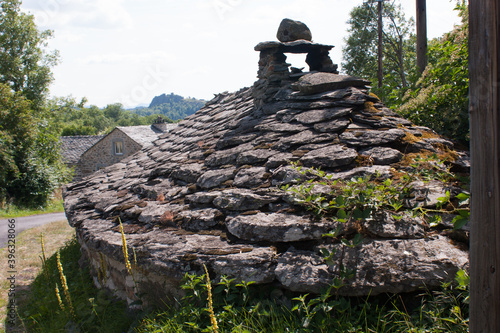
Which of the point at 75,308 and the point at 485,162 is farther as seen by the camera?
the point at 75,308

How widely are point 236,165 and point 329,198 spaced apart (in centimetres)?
139

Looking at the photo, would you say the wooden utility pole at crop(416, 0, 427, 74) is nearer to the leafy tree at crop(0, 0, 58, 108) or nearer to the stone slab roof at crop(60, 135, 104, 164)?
the leafy tree at crop(0, 0, 58, 108)

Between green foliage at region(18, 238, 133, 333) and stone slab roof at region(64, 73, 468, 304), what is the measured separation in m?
0.63

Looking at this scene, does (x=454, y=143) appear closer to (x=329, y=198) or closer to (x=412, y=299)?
(x=329, y=198)

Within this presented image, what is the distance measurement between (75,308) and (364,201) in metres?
3.47

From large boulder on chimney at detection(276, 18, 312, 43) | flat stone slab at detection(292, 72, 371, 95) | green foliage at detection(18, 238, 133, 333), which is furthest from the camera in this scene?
large boulder on chimney at detection(276, 18, 312, 43)

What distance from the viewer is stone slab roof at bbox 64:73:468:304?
239 cm

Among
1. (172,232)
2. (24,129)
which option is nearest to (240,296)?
(172,232)

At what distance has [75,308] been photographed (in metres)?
4.02

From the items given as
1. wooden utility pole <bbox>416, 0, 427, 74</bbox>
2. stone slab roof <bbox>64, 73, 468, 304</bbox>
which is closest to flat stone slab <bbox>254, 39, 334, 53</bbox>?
stone slab roof <bbox>64, 73, 468, 304</bbox>

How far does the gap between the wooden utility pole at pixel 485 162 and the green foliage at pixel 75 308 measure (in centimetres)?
300

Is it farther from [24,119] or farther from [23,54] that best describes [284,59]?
[23,54]

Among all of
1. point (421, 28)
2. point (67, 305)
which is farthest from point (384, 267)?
point (421, 28)

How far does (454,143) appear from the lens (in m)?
3.74
